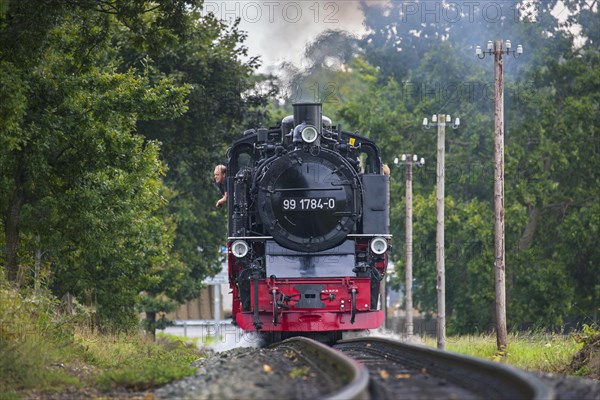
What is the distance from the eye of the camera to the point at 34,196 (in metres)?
21.1

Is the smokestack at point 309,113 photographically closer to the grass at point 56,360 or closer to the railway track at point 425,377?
the grass at point 56,360

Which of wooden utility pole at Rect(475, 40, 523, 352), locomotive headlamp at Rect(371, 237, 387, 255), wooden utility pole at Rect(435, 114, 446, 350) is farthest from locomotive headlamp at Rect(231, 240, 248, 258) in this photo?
wooden utility pole at Rect(435, 114, 446, 350)

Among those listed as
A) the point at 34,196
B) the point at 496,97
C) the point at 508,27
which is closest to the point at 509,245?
the point at 508,27

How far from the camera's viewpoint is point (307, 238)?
60.3 ft

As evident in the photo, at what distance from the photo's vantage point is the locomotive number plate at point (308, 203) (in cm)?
1828

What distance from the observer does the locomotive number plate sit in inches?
720

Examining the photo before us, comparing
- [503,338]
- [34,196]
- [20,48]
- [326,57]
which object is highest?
[326,57]

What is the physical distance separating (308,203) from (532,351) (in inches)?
200

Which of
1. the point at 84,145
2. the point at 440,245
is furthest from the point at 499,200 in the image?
the point at 84,145

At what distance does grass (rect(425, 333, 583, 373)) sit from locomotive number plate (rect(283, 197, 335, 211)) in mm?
3806

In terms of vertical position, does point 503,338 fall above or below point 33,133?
below

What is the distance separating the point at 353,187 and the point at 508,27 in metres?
35.5

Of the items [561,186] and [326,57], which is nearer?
[326,57]

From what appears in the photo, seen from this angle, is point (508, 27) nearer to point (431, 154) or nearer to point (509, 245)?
point (431, 154)
